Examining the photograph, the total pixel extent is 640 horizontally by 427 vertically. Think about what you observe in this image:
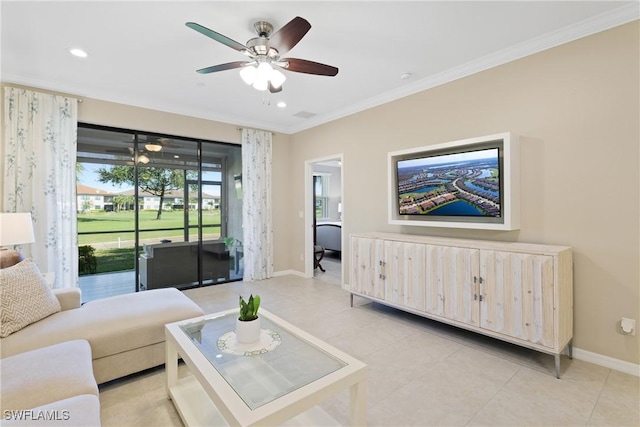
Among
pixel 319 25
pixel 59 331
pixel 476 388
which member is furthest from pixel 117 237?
pixel 476 388

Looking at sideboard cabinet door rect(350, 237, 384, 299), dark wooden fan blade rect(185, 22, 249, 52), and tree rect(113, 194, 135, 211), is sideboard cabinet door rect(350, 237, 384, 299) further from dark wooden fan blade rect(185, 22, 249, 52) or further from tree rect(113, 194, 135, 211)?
tree rect(113, 194, 135, 211)

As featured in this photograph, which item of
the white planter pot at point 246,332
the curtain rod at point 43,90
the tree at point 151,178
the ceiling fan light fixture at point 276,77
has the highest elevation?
the curtain rod at point 43,90

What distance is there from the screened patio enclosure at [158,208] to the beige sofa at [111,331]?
1.96m

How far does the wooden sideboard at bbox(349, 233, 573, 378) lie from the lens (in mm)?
2320

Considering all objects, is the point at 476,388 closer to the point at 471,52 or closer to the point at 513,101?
the point at 513,101

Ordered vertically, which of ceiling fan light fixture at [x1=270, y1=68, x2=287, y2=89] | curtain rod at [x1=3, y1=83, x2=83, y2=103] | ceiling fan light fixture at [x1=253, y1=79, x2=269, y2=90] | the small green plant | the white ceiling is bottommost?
the small green plant

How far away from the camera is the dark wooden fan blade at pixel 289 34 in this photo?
1908 mm

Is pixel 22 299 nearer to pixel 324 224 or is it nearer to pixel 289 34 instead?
pixel 289 34

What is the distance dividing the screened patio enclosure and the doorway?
129 centimetres

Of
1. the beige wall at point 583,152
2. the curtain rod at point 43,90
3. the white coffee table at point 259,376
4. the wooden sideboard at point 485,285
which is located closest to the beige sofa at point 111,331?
the white coffee table at point 259,376

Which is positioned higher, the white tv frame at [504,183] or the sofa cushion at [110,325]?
the white tv frame at [504,183]

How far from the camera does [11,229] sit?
272 cm

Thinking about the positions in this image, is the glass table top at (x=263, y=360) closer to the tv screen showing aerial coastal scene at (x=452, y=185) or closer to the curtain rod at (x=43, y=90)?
the tv screen showing aerial coastal scene at (x=452, y=185)

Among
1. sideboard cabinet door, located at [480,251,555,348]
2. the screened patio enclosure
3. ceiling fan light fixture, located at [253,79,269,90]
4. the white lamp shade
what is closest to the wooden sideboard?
sideboard cabinet door, located at [480,251,555,348]
